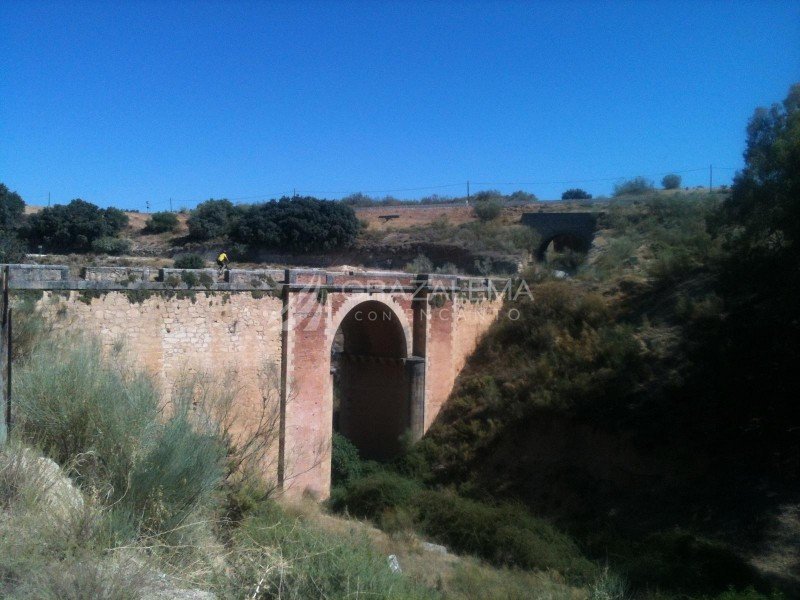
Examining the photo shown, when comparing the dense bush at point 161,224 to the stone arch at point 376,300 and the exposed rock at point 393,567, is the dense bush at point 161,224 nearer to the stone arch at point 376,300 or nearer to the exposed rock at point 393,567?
the stone arch at point 376,300

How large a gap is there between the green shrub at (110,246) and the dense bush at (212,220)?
3.40 m

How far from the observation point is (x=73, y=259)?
76.6ft

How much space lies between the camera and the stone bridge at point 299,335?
30.2 feet

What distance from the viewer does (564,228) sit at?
2736 centimetres

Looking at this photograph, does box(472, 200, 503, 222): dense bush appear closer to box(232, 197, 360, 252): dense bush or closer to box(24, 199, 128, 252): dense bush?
box(232, 197, 360, 252): dense bush

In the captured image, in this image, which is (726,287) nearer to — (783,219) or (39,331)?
(783,219)

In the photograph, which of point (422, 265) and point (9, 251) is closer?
point (9, 251)

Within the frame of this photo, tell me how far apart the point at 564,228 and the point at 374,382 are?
47.2 ft

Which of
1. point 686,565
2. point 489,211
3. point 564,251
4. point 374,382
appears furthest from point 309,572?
point 489,211

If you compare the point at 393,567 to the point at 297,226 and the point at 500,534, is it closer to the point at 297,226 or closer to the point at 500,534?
the point at 500,534

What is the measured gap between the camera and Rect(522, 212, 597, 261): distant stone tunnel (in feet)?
86.6

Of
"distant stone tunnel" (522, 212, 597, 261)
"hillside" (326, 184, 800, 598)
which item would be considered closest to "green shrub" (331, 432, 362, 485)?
"hillside" (326, 184, 800, 598)

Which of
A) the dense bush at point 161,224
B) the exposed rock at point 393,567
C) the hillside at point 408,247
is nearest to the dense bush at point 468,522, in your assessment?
the exposed rock at point 393,567

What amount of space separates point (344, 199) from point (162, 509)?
50.4 m
